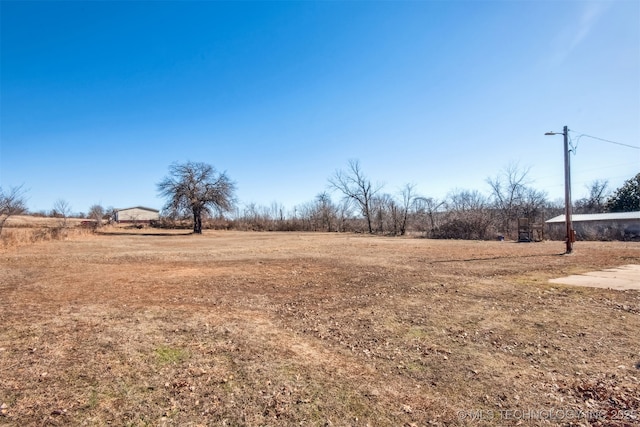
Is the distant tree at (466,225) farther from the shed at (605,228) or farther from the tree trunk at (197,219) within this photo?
the tree trunk at (197,219)

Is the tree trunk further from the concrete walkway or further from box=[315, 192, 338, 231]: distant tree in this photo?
the concrete walkway

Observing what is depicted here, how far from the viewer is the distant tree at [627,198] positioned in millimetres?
37438

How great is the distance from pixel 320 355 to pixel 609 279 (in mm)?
8529

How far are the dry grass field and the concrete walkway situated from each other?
810 mm

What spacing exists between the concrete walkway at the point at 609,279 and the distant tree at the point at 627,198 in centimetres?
3715

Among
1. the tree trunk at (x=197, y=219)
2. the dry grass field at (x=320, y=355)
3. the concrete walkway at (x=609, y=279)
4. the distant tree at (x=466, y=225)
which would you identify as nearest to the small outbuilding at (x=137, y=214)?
the tree trunk at (x=197, y=219)

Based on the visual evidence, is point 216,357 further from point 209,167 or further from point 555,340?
point 209,167

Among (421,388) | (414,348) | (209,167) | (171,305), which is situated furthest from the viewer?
(209,167)

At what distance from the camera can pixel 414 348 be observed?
4.39 metres

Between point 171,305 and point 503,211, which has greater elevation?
point 503,211

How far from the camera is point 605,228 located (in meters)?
26.6

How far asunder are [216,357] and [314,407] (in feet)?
5.22

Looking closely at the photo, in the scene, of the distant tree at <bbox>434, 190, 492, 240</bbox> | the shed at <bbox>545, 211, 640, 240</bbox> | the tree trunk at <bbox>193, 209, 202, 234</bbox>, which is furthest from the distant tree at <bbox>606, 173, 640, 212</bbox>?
the tree trunk at <bbox>193, 209, 202, 234</bbox>

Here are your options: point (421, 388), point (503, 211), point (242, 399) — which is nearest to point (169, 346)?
point (242, 399)
